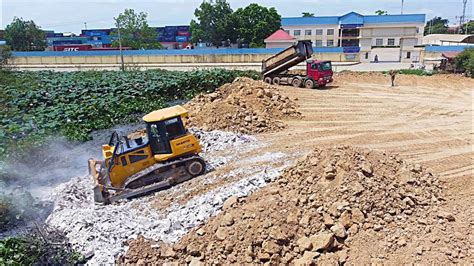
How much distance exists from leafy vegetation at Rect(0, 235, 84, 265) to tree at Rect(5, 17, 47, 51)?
68519 millimetres

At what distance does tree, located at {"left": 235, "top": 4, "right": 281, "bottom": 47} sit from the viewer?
2416 inches

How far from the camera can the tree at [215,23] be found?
6231 cm

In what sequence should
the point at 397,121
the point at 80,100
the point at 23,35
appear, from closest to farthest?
1. the point at 397,121
2. the point at 80,100
3. the point at 23,35

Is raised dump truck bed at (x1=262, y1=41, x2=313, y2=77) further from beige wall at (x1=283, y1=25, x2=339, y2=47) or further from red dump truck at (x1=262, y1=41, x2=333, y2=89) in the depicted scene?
beige wall at (x1=283, y1=25, x2=339, y2=47)

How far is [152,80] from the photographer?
26.1 meters

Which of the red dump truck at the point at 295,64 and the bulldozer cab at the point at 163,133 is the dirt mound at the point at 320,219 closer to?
the bulldozer cab at the point at 163,133

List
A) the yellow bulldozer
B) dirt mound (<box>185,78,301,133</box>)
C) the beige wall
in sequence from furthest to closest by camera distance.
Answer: the beige wall < dirt mound (<box>185,78,301,133</box>) < the yellow bulldozer

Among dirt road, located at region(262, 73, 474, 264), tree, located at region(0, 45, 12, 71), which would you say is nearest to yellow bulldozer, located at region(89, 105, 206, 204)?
dirt road, located at region(262, 73, 474, 264)

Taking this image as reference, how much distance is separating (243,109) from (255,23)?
49.1m

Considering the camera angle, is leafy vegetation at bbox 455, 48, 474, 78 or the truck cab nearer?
the truck cab

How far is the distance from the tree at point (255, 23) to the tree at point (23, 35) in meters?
34.4

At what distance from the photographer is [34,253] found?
25.5 ft

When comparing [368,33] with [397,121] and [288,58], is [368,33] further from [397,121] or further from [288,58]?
[397,121]

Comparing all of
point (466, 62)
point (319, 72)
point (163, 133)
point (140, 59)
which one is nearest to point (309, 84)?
point (319, 72)
